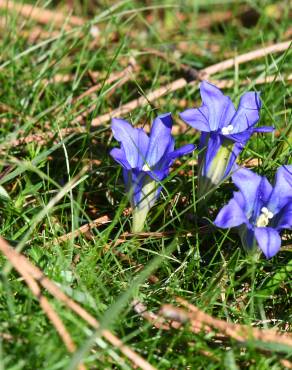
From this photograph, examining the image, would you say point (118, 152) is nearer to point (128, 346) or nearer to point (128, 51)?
point (128, 346)

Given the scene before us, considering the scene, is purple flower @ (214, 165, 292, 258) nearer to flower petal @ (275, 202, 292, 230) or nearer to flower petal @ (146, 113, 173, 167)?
flower petal @ (275, 202, 292, 230)

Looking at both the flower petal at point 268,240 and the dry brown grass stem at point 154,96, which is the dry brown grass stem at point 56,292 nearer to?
the flower petal at point 268,240

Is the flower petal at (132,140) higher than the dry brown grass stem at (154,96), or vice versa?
the flower petal at (132,140)

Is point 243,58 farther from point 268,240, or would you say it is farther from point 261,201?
point 268,240

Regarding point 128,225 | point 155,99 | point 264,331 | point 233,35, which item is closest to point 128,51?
point 155,99

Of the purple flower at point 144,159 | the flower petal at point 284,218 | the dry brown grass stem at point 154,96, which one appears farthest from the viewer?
the dry brown grass stem at point 154,96

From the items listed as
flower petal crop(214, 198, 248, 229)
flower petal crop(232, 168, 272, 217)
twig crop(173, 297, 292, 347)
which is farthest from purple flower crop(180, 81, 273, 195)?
twig crop(173, 297, 292, 347)

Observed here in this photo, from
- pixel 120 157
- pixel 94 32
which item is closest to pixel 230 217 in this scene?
pixel 120 157

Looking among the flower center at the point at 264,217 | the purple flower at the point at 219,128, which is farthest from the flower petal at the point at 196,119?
the flower center at the point at 264,217
